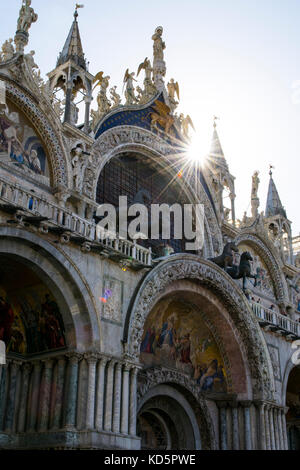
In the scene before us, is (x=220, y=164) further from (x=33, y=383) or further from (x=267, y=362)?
(x=33, y=383)

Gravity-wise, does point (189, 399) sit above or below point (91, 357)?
above

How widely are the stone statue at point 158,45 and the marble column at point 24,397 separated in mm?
14448

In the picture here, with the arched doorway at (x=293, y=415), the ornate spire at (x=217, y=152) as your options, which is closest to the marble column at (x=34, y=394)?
the ornate spire at (x=217, y=152)

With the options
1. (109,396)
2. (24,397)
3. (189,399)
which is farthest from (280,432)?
(24,397)

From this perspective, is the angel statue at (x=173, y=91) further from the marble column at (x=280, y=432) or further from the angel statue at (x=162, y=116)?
the marble column at (x=280, y=432)

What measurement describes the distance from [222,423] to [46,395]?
830cm

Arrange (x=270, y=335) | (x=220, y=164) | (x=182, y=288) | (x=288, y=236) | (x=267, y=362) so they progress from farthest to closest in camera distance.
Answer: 1. (x=288, y=236)
2. (x=220, y=164)
3. (x=270, y=335)
4. (x=267, y=362)
5. (x=182, y=288)

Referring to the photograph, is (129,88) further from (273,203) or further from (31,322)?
(273,203)

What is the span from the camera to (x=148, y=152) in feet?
74.0

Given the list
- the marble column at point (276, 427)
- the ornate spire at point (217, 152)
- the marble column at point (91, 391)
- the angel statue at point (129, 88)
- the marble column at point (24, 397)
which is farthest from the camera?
the ornate spire at point (217, 152)

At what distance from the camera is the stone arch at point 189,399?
766 inches
